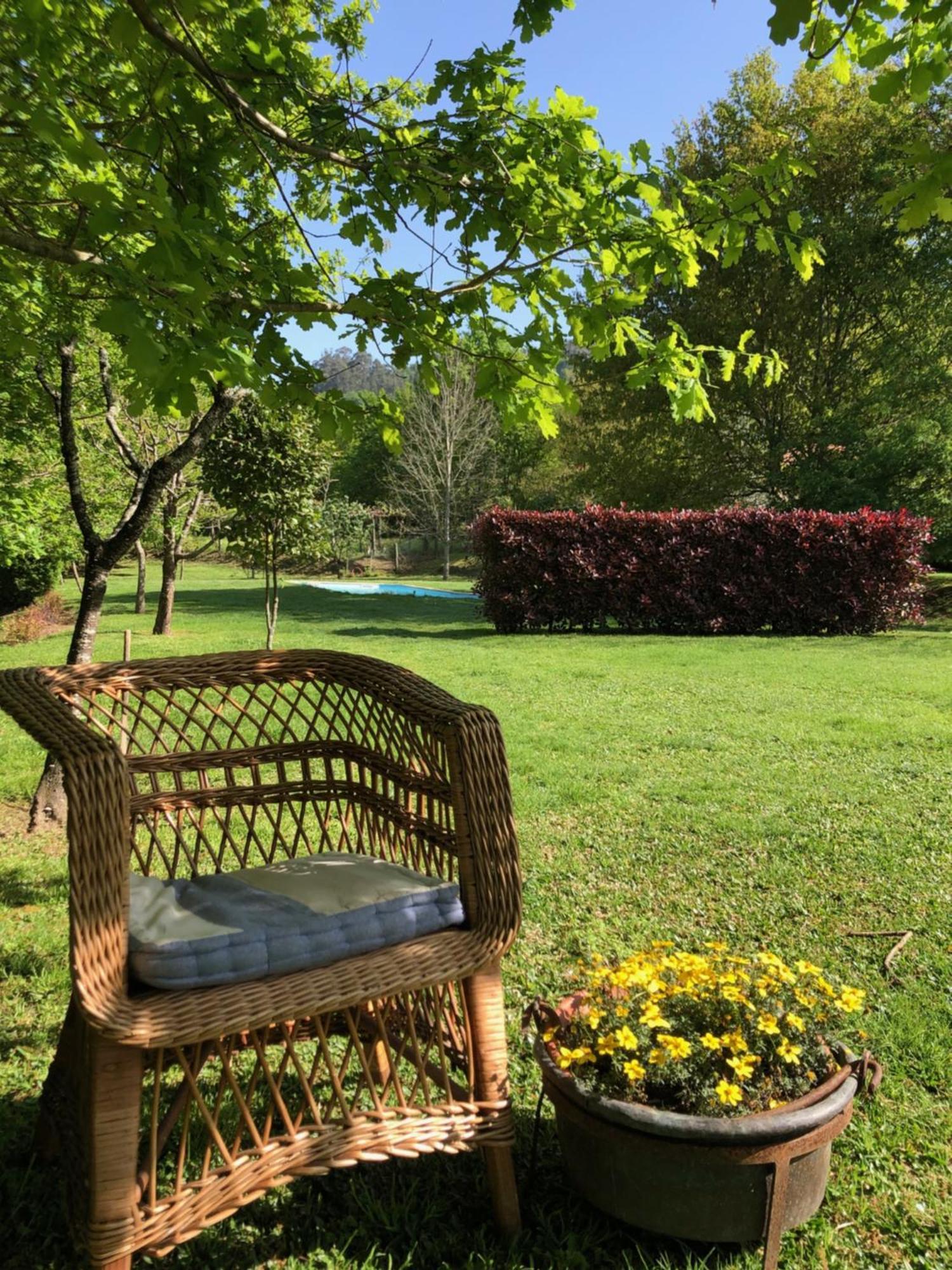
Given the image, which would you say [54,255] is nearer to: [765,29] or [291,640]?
[765,29]

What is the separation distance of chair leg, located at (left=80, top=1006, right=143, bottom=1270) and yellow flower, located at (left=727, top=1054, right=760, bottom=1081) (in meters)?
1.04

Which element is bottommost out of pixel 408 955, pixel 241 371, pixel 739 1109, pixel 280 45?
pixel 739 1109

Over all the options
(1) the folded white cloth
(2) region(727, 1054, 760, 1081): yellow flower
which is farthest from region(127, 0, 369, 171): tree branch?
(2) region(727, 1054, 760, 1081): yellow flower

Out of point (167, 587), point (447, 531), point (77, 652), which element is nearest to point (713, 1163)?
point (77, 652)

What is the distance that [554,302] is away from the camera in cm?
277

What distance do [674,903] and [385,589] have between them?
915 inches

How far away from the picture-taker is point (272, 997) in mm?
1429

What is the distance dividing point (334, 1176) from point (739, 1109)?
94 centimetres

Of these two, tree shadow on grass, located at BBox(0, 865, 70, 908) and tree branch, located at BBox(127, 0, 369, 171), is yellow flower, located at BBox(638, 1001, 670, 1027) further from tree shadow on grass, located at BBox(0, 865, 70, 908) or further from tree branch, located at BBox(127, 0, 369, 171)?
tree shadow on grass, located at BBox(0, 865, 70, 908)

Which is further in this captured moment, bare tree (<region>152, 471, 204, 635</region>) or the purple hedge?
the purple hedge

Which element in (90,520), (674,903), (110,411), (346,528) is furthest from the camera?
(346,528)

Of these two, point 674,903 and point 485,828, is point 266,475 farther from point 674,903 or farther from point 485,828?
point 485,828

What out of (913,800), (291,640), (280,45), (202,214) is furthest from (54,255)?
(291,640)

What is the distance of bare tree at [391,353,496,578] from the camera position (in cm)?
3048
